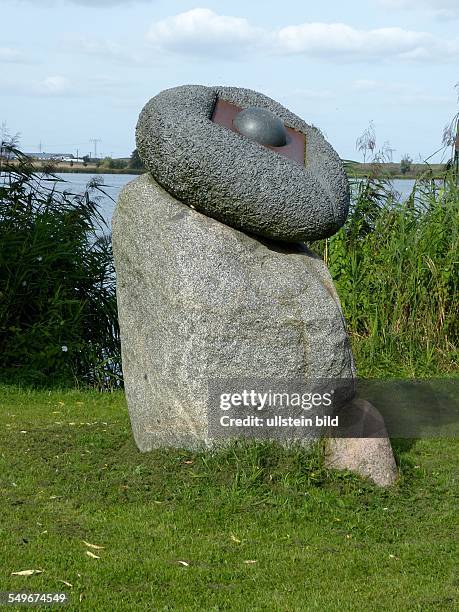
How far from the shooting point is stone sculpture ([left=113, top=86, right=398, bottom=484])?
4977 mm

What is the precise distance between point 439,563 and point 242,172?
2087 mm

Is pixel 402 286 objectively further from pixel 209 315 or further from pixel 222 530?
pixel 222 530

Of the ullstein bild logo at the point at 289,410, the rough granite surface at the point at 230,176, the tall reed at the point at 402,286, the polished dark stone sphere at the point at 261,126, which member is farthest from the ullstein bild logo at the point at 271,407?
the tall reed at the point at 402,286

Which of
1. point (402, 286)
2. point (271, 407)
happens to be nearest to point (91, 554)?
point (271, 407)

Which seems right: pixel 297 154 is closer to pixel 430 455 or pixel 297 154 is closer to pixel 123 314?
pixel 123 314

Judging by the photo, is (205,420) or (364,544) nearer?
(364,544)

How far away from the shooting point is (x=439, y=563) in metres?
4.21

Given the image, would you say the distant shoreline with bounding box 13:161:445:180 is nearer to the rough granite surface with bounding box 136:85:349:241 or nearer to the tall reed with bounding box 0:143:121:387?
the tall reed with bounding box 0:143:121:387

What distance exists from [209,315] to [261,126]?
115 centimetres

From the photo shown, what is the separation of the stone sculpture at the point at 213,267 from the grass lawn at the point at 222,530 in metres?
0.32

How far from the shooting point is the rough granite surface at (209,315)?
4.96m

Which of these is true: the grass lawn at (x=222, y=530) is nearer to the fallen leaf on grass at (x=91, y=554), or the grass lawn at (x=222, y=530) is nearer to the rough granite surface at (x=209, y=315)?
the fallen leaf on grass at (x=91, y=554)

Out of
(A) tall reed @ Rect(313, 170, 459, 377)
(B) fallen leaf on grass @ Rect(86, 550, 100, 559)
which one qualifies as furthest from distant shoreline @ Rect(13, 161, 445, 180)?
(B) fallen leaf on grass @ Rect(86, 550, 100, 559)

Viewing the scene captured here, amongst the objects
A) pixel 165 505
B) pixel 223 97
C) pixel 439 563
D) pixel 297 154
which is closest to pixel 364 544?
pixel 439 563
